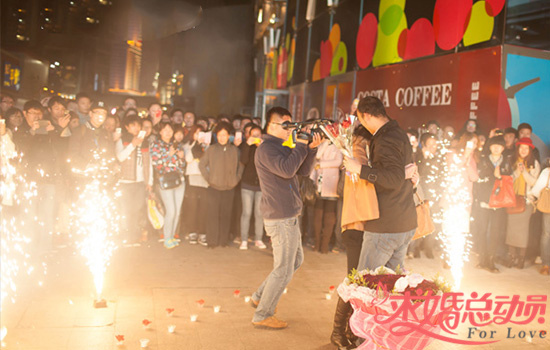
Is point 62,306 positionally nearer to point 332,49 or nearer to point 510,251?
point 510,251

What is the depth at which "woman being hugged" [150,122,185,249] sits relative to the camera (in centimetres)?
851

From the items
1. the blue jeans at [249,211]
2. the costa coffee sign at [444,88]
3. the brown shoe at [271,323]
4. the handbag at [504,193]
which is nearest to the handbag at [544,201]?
the handbag at [504,193]

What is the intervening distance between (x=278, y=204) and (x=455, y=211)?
13.4ft

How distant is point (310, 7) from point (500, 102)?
1012 cm

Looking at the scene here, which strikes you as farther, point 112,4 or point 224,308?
point 112,4

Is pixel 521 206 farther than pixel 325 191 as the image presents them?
No

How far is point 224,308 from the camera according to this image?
5691 millimetres

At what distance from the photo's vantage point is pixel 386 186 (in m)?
4.25

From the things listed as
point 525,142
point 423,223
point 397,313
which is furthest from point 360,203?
point 525,142

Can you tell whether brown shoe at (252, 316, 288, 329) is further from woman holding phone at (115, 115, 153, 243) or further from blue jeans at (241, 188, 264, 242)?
woman holding phone at (115, 115, 153, 243)

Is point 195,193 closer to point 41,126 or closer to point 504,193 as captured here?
point 41,126

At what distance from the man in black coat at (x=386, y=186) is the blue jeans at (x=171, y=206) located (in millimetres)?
4603

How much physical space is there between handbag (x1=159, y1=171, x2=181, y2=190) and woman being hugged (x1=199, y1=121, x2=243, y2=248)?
421 millimetres

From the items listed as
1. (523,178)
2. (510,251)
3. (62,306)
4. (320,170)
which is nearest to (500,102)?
(523,178)
